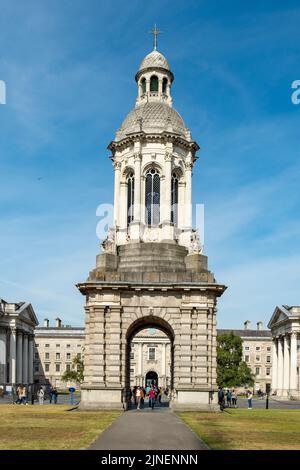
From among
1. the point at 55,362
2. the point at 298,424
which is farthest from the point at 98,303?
the point at 55,362

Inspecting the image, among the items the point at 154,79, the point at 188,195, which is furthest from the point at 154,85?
the point at 188,195

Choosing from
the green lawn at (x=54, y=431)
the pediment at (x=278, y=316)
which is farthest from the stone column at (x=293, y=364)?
the green lawn at (x=54, y=431)

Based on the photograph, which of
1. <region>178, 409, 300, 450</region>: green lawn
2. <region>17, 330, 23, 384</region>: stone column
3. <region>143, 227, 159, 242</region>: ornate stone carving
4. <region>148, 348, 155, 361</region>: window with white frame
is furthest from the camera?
<region>148, 348, 155, 361</region>: window with white frame

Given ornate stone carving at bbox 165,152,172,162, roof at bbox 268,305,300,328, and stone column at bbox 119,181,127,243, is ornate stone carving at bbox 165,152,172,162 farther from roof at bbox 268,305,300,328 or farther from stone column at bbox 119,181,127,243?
roof at bbox 268,305,300,328

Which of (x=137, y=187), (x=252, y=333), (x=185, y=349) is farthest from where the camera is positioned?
(x=252, y=333)

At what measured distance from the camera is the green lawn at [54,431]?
22.2m

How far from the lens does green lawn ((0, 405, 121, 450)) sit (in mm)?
22250

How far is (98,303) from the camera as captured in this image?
4103cm

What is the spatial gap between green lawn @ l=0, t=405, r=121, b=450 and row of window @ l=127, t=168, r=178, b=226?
551 inches

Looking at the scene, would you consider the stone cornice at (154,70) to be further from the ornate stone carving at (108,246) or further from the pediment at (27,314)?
the pediment at (27,314)

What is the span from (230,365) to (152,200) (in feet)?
197

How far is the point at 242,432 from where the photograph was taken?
2784 cm

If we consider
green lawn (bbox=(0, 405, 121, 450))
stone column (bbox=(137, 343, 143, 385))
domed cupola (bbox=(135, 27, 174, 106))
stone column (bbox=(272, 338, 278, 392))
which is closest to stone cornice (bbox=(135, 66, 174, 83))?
domed cupola (bbox=(135, 27, 174, 106))

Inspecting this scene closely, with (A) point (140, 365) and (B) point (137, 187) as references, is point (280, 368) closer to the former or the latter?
(A) point (140, 365)
